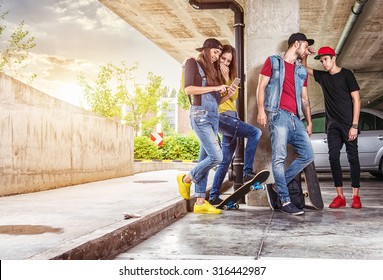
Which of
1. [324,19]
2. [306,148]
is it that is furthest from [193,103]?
[324,19]

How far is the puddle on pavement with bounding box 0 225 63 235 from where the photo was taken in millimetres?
3744

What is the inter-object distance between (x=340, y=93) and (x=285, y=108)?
2.70 ft

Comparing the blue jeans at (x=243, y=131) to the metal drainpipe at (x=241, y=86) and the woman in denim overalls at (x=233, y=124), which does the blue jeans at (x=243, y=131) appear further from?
the metal drainpipe at (x=241, y=86)

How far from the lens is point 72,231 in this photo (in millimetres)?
3736

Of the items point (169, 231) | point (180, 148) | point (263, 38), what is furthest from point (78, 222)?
point (180, 148)

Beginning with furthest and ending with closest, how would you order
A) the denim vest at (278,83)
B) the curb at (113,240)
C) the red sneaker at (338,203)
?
the red sneaker at (338,203), the denim vest at (278,83), the curb at (113,240)

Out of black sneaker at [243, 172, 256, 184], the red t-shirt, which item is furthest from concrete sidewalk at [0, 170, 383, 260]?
the red t-shirt

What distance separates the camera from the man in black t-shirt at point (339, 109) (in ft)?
18.9

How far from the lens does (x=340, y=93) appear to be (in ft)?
18.9

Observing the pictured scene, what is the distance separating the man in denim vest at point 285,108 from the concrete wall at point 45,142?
331 centimetres

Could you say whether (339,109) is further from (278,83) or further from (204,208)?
(204,208)

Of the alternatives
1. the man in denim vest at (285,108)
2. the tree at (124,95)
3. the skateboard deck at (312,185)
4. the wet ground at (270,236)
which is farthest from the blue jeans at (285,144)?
the tree at (124,95)

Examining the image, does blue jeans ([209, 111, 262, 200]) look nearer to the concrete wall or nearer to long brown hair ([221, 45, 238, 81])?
long brown hair ([221, 45, 238, 81])
